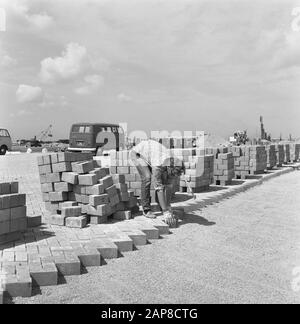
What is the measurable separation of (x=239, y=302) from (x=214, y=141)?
21.8 m

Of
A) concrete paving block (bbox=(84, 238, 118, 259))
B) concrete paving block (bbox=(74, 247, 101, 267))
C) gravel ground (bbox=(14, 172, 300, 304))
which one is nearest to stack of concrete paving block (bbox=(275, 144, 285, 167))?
gravel ground (bbox=(14, 172, 300, 304))

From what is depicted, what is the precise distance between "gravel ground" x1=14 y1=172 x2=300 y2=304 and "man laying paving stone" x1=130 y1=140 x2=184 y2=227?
48cm

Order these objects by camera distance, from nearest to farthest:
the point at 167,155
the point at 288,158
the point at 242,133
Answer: the point at 167,155 < the point at 288,158 < the point at 242,133

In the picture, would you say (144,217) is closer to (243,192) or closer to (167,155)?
(167,155)

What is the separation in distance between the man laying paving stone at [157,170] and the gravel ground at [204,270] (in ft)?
1.57

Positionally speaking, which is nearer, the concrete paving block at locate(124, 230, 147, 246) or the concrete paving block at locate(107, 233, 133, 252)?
the concrete paving block at locate(107, 233, 133, 252)

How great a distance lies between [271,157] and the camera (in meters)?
16.7

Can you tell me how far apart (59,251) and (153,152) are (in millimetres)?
2600

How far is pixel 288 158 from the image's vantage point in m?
20.7

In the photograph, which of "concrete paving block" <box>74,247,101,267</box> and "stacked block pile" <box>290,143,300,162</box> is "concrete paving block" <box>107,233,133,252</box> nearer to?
"concrete paving block" <box>74,247,101,267</box>

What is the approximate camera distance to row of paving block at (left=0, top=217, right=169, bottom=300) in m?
3.78

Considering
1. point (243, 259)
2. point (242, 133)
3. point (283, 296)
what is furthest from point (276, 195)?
point (242, 133)

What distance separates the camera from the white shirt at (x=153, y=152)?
251 inches

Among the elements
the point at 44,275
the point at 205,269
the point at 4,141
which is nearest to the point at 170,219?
the point at 205,269
